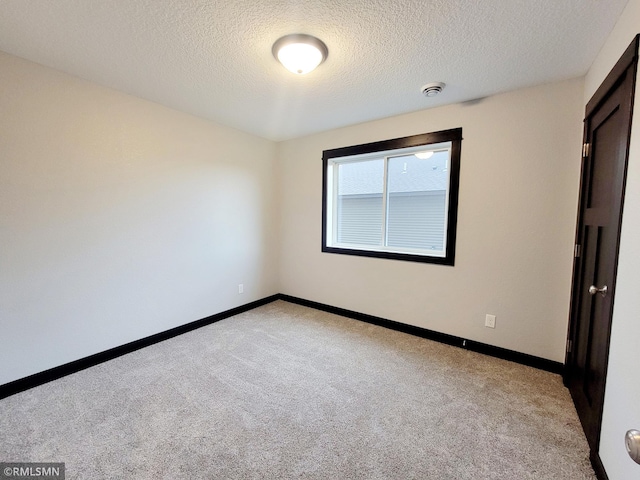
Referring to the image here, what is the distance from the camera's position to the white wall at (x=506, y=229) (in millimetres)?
2203

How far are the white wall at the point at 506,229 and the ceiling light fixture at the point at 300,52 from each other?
146cm

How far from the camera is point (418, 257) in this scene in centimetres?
294

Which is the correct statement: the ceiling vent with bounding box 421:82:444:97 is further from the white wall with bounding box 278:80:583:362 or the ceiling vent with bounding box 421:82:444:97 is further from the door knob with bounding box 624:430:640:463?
the door knob with bounding box 624:430:640:463

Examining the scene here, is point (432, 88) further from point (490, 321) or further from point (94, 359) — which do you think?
point (94, 359)

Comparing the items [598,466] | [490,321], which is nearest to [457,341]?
[490,321]

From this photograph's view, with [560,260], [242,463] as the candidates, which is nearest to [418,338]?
[560,260]

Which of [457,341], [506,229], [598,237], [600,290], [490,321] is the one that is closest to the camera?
[600,290]

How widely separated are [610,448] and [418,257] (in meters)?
1.87

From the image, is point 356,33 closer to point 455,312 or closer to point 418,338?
point 455,312

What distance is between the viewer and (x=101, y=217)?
2375 millimetres

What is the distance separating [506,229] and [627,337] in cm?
141

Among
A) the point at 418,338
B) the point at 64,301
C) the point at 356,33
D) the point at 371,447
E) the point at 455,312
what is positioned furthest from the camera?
the point at 418,338

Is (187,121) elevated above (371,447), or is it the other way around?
(187,121)

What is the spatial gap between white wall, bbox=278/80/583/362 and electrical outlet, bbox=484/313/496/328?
0.04m
